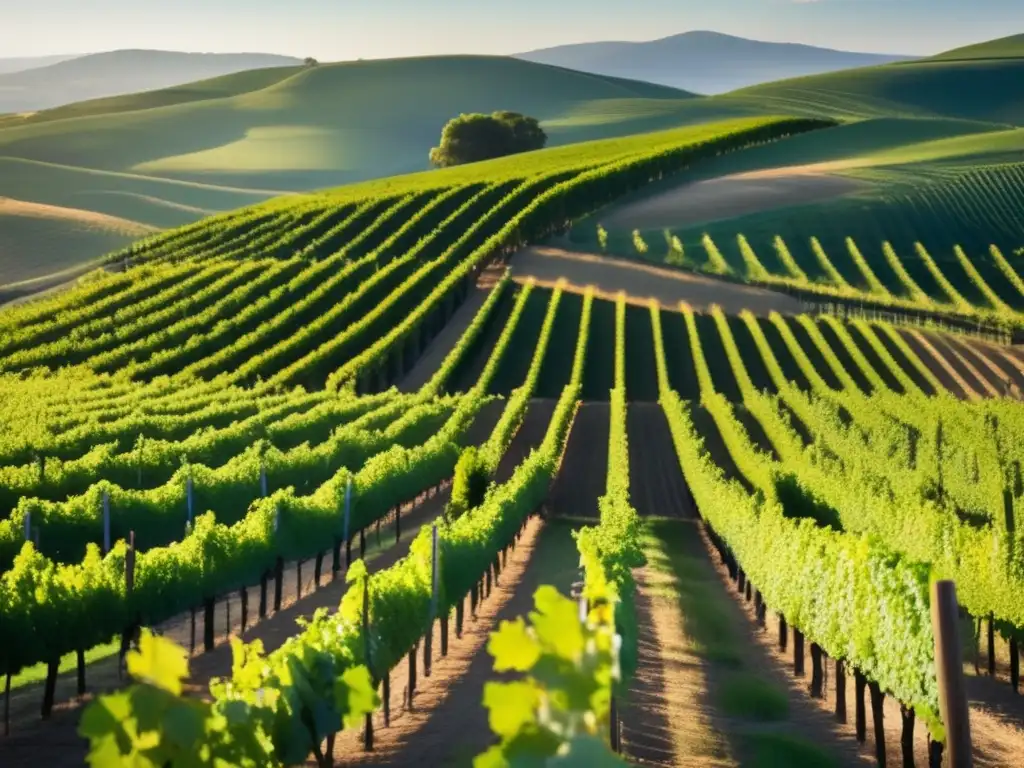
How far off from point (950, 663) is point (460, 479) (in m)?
33.8

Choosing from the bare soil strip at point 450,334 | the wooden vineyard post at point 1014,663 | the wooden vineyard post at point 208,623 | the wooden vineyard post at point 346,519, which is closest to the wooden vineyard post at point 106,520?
the wooden vineyard post at point 208,623

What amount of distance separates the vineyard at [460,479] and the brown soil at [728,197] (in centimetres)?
339

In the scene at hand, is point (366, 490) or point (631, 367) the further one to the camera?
point (631, 367)

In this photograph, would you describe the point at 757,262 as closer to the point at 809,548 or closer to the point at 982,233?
the point at 982,233

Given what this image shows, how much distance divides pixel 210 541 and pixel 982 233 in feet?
257

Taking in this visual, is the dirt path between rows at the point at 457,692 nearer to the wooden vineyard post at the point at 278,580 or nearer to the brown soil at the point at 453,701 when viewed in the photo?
the brown soil at the point at 453,701

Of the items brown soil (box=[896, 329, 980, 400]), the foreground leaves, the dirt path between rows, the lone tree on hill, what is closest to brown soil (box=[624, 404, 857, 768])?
the dirt path between rows

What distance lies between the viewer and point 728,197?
106 m

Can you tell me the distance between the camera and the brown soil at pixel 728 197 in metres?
99.8

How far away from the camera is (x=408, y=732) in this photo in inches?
884

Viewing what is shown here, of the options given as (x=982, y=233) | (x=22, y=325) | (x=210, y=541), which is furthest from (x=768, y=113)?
(x=210, y=541)

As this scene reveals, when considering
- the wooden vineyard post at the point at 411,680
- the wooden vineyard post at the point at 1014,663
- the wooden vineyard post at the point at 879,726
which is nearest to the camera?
the wooden vineyard post at the point at 879,726

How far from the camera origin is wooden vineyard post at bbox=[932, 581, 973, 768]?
28.7ft

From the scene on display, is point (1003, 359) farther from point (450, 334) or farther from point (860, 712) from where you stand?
point (860, 712)
